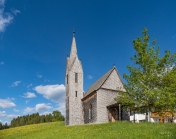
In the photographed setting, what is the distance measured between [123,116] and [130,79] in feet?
41.4

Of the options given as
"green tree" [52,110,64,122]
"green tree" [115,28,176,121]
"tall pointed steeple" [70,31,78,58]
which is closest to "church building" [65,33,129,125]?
"tall pointed steeple" [70,31,78,58]

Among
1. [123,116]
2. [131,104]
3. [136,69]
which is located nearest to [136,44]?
[136,69]

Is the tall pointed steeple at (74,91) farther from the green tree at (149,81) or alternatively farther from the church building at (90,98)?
the green tree at (149,81)

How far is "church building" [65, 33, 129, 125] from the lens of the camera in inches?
1280

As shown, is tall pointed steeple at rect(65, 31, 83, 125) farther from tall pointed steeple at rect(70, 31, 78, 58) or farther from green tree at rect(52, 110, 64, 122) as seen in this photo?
green tree at rect(52, 110, 64, 122)

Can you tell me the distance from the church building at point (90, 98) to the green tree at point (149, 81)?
644 centimetres

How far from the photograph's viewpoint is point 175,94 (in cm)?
2005

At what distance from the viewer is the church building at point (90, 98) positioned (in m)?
32.5

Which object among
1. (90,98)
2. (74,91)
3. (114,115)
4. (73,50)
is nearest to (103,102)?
(114,115)

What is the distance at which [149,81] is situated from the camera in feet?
71.0

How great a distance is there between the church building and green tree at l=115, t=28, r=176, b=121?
644cm

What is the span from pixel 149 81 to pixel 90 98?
51.1 ft

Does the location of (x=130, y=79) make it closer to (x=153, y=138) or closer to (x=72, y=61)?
(x=153, y=138)

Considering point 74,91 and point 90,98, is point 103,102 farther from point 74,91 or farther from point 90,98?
point 74,91
